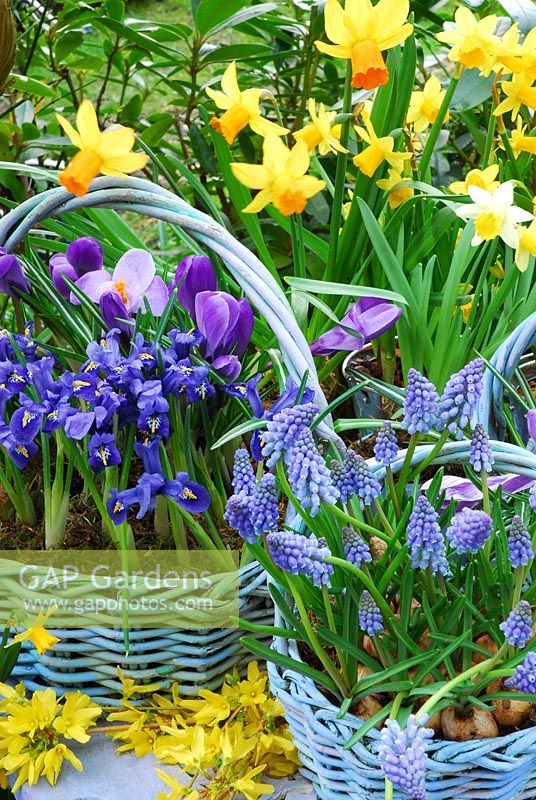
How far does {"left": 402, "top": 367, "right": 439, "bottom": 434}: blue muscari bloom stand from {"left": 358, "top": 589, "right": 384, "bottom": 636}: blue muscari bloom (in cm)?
13

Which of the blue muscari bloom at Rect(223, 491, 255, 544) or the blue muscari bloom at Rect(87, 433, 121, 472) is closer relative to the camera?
the blue muscari bloom at Rect(223, 491, 255, 544)

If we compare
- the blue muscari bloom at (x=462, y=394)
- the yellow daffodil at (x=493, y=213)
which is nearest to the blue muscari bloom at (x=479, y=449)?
the blue muscari bloom at (x=462, y=394)

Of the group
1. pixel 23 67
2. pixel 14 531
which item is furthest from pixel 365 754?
pixel 23 67

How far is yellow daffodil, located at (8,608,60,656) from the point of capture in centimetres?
89

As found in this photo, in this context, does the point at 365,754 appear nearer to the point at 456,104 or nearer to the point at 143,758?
the point at 143,758

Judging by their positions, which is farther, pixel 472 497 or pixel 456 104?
pixel 456 104

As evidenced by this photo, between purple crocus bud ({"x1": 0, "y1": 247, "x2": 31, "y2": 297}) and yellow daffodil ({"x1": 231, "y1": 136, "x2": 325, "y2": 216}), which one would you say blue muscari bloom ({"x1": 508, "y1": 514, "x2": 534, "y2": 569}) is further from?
purple crocus bud ({"x1": 0, "y1": 247, "x2": 31, "y2": 297})

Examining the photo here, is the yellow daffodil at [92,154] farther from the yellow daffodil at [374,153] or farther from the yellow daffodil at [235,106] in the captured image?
the yellow daffodil at [374,153]

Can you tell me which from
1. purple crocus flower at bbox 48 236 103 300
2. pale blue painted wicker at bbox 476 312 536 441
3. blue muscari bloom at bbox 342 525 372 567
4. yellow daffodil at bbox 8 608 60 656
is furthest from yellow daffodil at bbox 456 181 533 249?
yellow daffodil at bbox 8 608 60 656

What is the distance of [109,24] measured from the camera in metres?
1.32

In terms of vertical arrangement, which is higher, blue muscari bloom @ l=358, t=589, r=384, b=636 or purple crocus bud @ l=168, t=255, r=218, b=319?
purple crocus bud @ l=168, t=255, r=218, b=319

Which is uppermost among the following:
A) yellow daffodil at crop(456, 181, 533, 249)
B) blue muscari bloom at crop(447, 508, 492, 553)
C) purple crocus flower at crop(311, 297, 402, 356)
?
yellow daffodil at crop(456, 181, 533, 249)

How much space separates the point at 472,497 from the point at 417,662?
18 cm

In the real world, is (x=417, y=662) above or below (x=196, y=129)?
below
